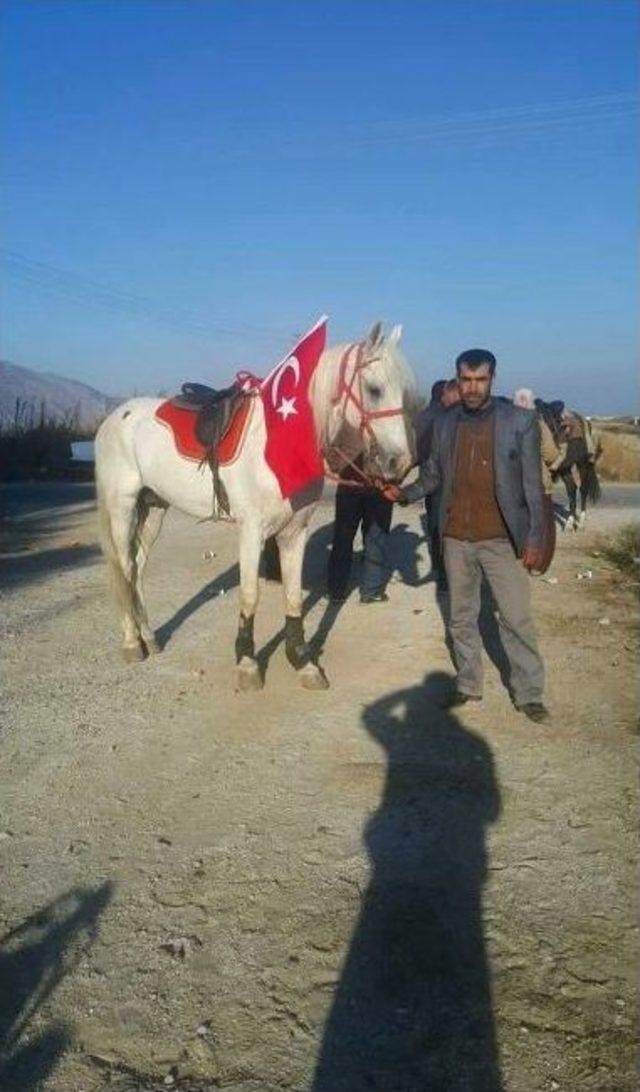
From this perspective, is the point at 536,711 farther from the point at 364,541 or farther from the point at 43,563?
the point at 43,563

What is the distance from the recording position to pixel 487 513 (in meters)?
4.45

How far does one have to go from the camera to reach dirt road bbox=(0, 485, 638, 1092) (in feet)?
7.52

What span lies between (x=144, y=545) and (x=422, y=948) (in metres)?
4.33

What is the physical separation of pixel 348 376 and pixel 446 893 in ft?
9.54

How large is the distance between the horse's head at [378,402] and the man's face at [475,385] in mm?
386

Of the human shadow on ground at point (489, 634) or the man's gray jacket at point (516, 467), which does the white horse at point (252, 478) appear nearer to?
the man's gray jacket at point (516, 467)

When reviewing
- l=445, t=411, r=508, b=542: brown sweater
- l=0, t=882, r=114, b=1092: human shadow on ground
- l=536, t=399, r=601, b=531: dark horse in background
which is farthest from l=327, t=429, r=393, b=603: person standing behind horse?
l=0, t=882, r=114, b=1092: human shadow on ground

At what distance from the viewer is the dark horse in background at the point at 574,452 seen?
34.0 ft

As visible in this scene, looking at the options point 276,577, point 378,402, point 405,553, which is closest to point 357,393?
point 378,402

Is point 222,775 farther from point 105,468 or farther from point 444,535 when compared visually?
point 105,468

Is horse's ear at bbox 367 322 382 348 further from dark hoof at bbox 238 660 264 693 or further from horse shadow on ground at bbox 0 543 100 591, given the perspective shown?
horse shadow on ground at bbox 0 543 100 591

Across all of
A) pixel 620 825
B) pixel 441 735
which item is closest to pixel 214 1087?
pixel 620 825

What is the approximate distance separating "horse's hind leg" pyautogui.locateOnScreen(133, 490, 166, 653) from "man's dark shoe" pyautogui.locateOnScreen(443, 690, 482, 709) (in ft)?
7.93

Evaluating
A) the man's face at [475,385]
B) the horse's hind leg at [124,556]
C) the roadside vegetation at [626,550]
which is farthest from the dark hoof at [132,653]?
the roadside vegetation at [626,550]
